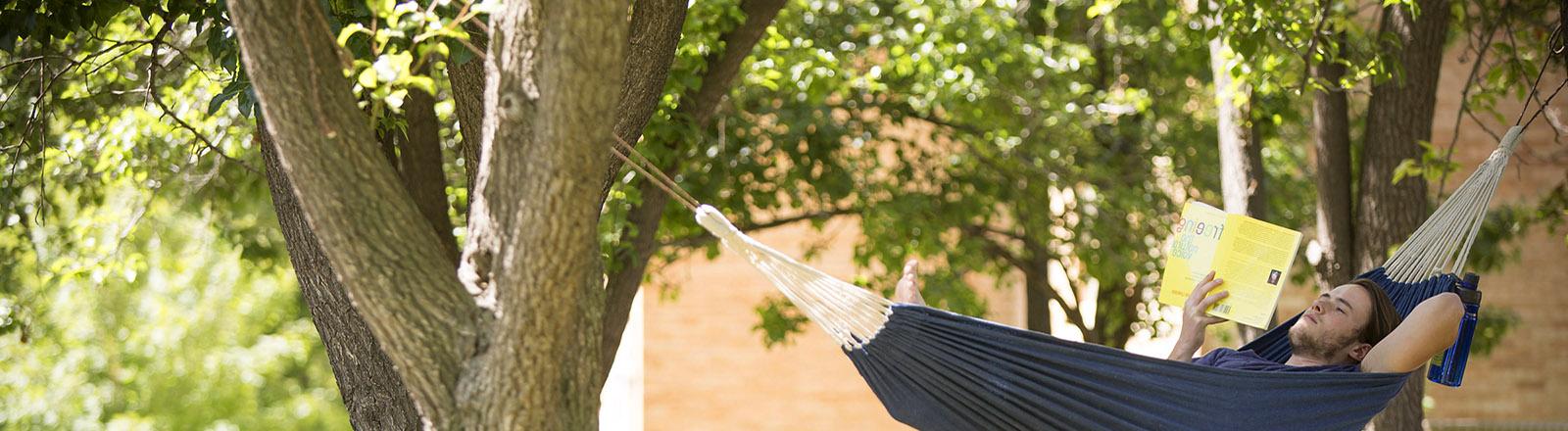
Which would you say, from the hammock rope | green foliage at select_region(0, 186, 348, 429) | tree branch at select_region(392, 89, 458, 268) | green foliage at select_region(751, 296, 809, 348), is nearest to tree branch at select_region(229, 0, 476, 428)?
the hammock rope

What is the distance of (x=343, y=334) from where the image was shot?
109 inches

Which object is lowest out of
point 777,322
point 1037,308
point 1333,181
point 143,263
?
point 1333,181

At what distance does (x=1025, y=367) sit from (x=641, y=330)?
20.5 ft

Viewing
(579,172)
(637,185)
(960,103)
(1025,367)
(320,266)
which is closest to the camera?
(579,172)

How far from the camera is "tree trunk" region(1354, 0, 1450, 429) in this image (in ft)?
13.3

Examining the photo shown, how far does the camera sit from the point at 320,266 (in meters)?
2.74

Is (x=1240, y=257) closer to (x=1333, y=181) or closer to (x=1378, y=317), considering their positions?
(x=1378, y=317)

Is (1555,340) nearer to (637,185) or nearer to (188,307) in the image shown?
(637,185)

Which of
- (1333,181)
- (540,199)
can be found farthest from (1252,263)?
(1333,181)

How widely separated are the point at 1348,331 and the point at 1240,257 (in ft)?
1.09

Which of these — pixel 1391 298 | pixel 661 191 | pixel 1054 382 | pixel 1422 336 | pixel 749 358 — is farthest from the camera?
pixel 749 358

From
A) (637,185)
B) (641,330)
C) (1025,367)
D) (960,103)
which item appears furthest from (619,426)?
(1025,367)

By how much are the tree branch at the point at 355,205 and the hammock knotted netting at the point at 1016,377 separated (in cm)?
68

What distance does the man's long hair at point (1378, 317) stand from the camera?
2893 millimetres
